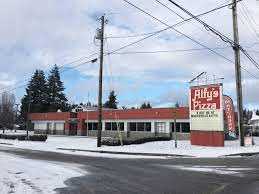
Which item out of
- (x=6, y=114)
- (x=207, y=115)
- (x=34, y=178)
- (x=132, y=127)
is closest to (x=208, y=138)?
(x=207, y=115)

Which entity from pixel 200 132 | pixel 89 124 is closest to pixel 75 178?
pixel 200 132

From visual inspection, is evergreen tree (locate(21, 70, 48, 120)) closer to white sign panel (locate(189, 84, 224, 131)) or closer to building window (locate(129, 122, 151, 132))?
building window (locate(129, 122, 151, 132))

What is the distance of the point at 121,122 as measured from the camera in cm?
6594

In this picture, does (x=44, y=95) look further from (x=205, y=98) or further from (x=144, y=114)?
(x=205, y=98)

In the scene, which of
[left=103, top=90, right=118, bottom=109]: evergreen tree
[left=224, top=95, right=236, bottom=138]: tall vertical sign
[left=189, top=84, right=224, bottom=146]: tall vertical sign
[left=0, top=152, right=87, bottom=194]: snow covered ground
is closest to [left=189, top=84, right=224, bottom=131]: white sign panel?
[left=189, top=84, right=224, bottom=146]: tall vertical sign

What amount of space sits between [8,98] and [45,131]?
162ft

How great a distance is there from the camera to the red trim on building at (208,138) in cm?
3416

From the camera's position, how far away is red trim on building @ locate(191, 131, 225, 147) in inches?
1345

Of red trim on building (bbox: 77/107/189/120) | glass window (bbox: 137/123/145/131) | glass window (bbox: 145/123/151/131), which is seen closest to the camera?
red trim on building (bbox: 77/107/189/120)

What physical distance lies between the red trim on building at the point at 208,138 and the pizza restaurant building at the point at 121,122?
1167 centimetres

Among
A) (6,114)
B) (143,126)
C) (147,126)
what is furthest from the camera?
(6,114)

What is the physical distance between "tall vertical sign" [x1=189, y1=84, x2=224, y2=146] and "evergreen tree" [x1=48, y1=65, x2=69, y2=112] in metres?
80.3

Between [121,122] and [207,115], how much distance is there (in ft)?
103

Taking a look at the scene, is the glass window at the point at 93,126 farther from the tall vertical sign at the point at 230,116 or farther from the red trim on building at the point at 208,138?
the red trim on building at the point at 208,138
